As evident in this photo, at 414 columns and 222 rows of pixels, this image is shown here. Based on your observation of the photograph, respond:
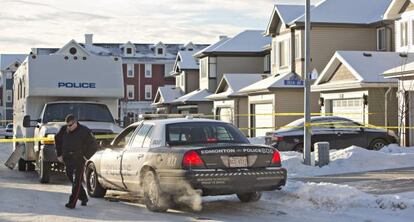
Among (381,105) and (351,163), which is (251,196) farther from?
(381,105)

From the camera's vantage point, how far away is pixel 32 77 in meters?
19.1

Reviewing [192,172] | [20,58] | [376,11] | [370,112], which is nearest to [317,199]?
[192,172]

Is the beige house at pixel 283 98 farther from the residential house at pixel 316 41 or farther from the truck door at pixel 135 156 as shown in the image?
the truck door at pixel 135 156

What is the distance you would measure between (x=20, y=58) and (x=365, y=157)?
84201 millimetres

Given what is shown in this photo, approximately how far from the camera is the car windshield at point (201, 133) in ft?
37.6

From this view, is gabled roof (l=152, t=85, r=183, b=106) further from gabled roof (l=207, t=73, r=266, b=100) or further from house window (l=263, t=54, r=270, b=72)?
gabled roof (l=207, t=73, r=266, b=100)

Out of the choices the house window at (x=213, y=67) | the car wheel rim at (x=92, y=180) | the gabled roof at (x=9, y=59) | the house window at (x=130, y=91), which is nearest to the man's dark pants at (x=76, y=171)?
the car wheel rim at (x=92, y=180)

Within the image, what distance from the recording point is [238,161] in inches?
429

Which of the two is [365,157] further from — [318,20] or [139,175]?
[318,20]

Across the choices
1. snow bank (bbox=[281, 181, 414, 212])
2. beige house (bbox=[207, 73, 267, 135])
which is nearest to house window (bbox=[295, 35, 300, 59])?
beige house (bbox=[207, 73, 267, 135])

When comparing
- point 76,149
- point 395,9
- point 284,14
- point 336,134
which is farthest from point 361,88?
point 76,149

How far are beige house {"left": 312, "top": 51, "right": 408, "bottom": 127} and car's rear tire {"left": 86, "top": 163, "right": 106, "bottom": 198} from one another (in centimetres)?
1548

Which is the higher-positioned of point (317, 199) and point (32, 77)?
point (32, 77)

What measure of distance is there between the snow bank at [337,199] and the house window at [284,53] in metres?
25.5
